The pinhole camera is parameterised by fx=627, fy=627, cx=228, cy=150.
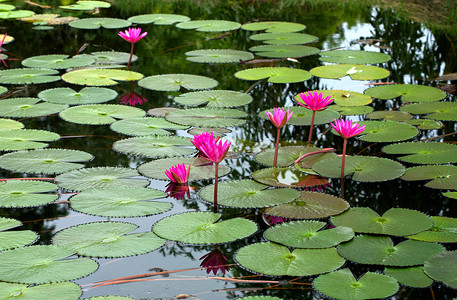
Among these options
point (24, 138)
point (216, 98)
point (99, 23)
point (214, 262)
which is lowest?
point (214, 262)

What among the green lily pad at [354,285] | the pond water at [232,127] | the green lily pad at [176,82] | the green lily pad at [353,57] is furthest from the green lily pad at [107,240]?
the green lily pad at [353,57]

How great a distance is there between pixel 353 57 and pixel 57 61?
2.27 m

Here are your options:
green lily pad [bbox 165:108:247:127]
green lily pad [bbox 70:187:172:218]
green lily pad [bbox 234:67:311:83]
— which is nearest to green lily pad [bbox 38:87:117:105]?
green lily pad [bbox 165:108:247:127]

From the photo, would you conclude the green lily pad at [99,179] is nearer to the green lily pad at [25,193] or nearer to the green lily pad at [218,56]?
the green lily pad at [25,193]

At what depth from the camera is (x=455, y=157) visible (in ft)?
9.86

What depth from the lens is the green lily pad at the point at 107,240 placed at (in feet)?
7.27

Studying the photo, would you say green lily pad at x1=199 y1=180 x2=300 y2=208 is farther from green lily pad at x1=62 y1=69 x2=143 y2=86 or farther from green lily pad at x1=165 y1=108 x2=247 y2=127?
green lily pad at x1=62 y1=69 x2=143 y2=86

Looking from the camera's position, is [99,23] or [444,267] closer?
[444,267]

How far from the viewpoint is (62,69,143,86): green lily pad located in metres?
4.26

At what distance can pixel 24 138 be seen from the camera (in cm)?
330

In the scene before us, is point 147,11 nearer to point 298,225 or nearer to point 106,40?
point 106,40

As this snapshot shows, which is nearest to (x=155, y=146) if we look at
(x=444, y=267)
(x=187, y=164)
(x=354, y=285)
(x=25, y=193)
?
(x=187, y=164)

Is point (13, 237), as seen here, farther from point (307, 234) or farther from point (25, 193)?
point (307, 234)

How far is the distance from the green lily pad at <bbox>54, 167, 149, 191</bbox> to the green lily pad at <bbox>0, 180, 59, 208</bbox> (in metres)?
0.08
